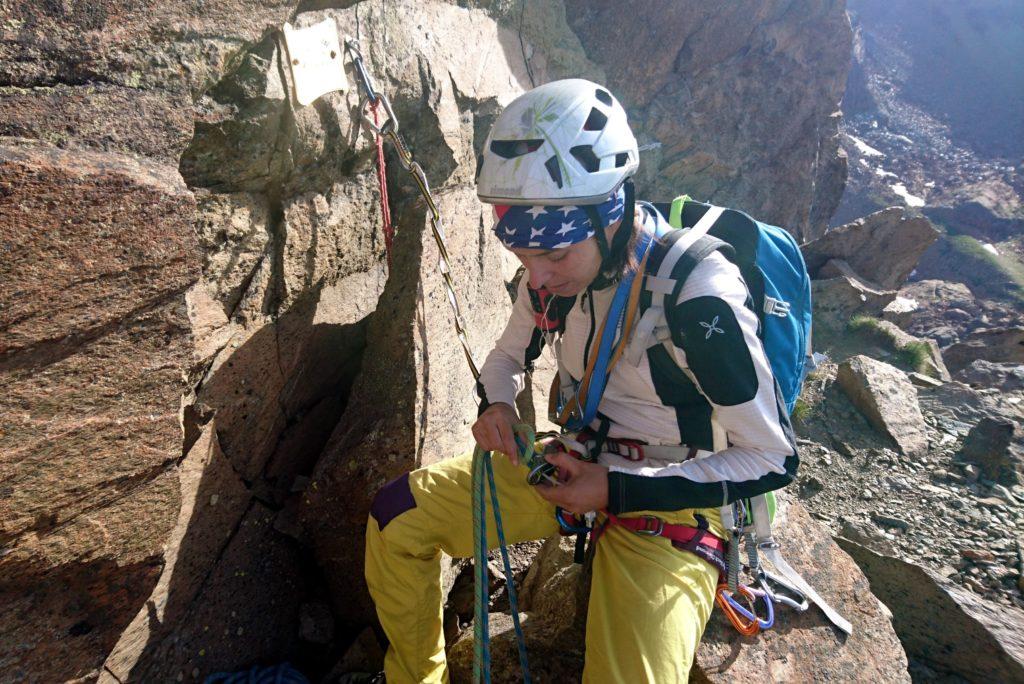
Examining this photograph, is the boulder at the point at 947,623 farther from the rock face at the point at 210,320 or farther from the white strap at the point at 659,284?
the white strap at the point at 659,284

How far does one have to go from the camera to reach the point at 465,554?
2.99 meters

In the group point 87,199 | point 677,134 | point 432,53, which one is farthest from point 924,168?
point 87,199

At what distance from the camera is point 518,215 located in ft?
7.80

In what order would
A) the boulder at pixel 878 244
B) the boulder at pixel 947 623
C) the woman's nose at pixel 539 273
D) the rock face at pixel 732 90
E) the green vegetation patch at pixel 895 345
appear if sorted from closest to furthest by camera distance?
the woman's nose at pixel 539 273
the boulder at pixel 947 623
the rock face at pixel 732 90
the green vegetation patch at pixel 895 345
the boulder at pixel 878 244

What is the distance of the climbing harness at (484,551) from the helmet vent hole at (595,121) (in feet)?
4.02

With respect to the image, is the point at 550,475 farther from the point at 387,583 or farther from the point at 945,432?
the point at 945,432

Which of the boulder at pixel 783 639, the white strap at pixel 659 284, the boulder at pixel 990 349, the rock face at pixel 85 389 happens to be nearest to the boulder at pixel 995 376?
the boulder at pixel 990 349

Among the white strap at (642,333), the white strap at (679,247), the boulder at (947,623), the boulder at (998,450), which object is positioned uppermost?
the white strap at (679,247)

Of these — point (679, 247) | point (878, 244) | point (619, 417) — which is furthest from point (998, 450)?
point (878, 244)

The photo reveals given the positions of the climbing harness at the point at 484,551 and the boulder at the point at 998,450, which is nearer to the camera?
the climbing harness at the point at 484,551

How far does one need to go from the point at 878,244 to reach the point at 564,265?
15.5 meters

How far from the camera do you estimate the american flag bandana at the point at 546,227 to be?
235 centimetres

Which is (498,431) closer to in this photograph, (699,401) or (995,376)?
(699,401)

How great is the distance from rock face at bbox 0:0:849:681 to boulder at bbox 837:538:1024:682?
328cm
